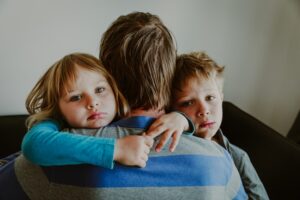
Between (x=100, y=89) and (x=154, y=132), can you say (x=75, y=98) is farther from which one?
(x=154, y=132)

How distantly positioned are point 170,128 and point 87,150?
16 cm

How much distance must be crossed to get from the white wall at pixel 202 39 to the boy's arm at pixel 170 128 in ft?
3.12

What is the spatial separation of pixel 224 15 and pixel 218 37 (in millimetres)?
111

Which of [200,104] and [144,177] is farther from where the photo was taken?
[200,104]

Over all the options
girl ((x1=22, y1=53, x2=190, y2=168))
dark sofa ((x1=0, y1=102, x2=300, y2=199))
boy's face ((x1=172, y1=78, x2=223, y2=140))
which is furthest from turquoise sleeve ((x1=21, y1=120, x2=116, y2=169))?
dark sofa ((x1=0, y1=102, x2=300, y2=199))

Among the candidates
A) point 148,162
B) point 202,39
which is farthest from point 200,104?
point 202,39

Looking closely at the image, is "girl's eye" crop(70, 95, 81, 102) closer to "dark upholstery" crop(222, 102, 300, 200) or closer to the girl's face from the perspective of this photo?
the girl's face

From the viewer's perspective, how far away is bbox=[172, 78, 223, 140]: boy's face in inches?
34.4

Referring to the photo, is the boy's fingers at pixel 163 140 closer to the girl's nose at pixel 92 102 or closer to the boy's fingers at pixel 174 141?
the boy's fingers at pixel 174 141

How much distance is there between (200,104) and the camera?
34.8 inches

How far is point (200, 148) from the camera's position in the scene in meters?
0.61

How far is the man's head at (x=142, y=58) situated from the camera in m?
0.69

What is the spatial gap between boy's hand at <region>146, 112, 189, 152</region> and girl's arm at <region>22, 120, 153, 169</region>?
0.02m

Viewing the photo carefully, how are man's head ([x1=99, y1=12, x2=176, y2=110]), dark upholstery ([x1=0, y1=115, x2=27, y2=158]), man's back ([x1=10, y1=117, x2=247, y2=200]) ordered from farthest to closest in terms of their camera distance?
1. dark upholstery ([x1=0, y1=115, x2=27, y2=158])
2. man's head ([x1=99, y1=12, x2=176, y2=110])
3. man's back ([x1=10, y1=117, x2=247, y2=200])
